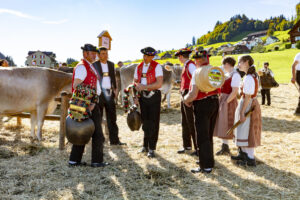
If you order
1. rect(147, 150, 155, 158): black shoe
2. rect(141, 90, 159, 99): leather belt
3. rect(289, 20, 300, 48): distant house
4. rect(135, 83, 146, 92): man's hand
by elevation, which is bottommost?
rect(147, 150, 155, 158): black shoe

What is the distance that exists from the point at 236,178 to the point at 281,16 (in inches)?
7414

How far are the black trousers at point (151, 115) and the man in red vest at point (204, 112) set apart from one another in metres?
0.98

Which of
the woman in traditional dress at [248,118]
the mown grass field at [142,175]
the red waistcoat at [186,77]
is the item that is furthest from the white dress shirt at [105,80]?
the woman in traditional dress at [248,118]

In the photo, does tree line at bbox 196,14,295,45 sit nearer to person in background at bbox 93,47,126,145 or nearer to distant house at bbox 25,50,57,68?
distant house at bbox 25,50,57,68

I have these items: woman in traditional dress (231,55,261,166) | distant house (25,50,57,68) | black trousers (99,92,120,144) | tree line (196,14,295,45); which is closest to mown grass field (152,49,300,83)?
woman in traditional dress (231,55,261,166)

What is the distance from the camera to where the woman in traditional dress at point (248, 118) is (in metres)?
4.14

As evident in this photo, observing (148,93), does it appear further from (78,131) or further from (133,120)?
(78,131)

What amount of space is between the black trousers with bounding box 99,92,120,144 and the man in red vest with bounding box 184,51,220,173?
220cm

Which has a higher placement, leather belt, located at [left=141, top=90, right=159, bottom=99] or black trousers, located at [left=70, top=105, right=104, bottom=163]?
leather belt, located at [left=141, top=90, right=159, bottom=99]

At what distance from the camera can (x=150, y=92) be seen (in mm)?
4832

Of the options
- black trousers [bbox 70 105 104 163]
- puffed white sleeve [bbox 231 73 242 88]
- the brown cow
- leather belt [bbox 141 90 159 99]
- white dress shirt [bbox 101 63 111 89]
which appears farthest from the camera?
the brown cow

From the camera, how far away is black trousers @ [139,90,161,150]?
4875mm

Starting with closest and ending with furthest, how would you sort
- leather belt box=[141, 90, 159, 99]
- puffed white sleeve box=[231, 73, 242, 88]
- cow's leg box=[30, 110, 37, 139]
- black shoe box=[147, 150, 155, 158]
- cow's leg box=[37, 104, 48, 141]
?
puffed white sleeve box=[231, 73, 242, 88] → leather belt box=[141, 90, 159, 99] → black shoe box=[147, 150, 155, 158] → cow's leg box=[37, 104, 48, 141] → cow's leg box=[30, 110, 37, 139]

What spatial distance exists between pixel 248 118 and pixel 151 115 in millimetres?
1791
